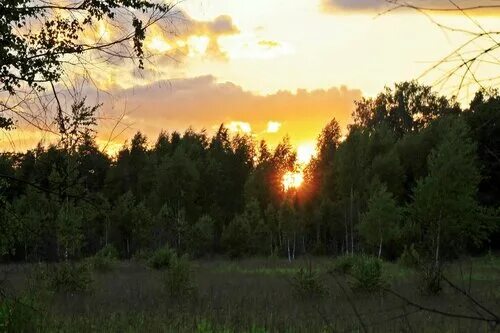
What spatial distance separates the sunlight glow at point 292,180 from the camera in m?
67.1

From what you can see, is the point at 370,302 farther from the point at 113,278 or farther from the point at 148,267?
the point at 148,267

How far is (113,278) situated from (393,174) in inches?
1278

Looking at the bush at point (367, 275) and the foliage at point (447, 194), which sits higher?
the foliage at point (447, 194)

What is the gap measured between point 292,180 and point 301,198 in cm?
1235

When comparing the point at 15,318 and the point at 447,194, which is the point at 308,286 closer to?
the point at 15,318

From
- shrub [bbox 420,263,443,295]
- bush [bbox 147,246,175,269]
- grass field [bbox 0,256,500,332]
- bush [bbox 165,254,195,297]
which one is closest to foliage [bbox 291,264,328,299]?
grass field [bbox 0,256,500,332]

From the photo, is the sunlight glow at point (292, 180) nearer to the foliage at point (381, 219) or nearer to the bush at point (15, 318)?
the foliage at point (381, 219)

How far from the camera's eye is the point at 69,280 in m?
16.7

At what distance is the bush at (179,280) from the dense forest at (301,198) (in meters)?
2.79

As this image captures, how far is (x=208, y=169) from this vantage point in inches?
2527

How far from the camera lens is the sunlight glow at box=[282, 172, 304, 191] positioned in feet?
220

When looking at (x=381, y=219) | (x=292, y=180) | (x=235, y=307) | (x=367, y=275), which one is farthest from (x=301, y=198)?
(x=235, y=307)

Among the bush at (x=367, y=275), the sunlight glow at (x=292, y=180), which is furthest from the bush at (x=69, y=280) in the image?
the sunlight glow at (x=292, y=180)

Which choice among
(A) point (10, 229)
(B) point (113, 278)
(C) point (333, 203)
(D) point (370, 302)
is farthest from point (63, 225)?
(C) point (333, 203)
